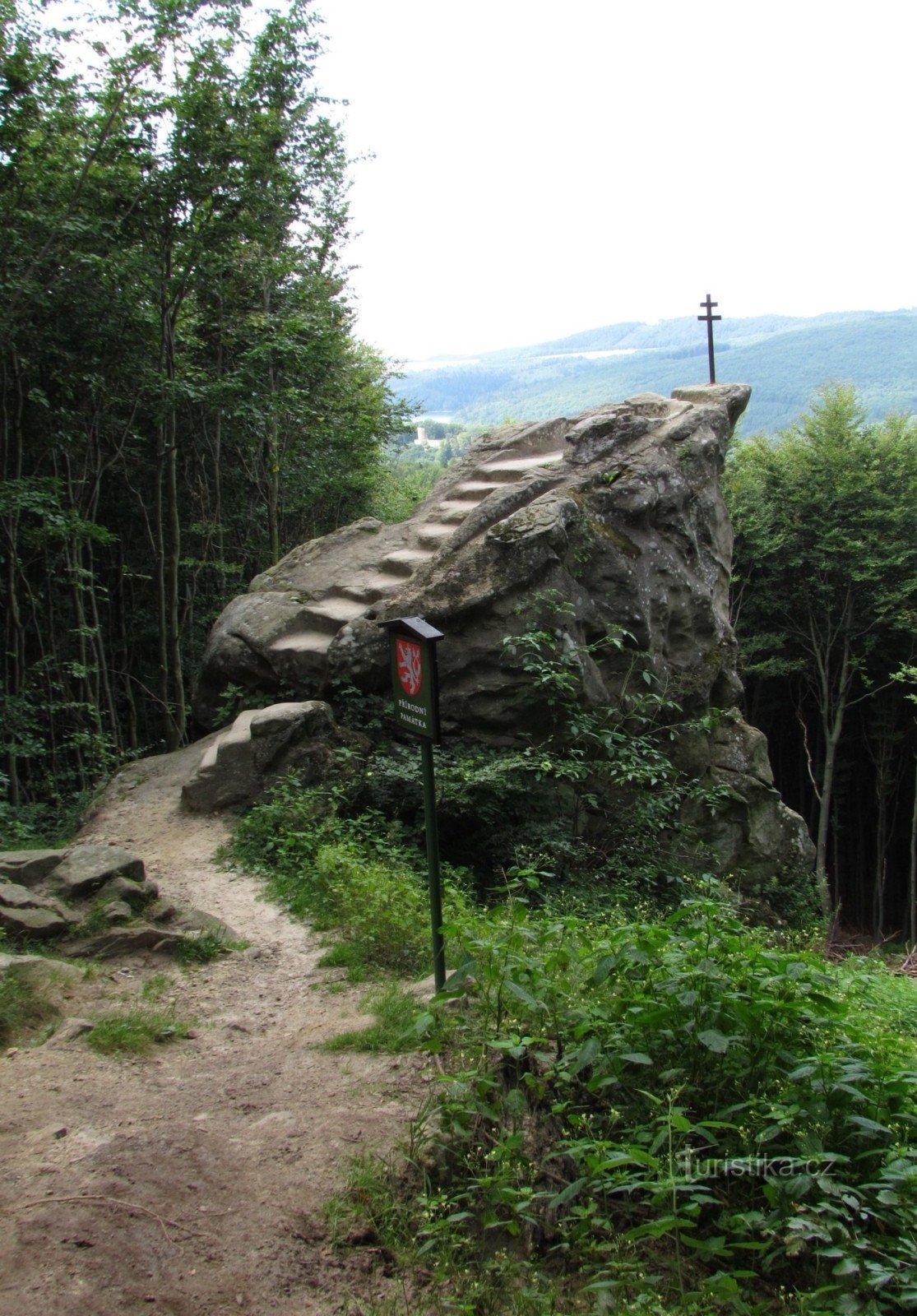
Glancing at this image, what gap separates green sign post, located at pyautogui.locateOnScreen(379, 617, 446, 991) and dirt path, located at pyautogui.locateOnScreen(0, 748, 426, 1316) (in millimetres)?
611

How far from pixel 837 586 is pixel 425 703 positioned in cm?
1594

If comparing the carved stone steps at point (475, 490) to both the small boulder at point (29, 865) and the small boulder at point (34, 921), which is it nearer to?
the small boulder at point (29, 865)

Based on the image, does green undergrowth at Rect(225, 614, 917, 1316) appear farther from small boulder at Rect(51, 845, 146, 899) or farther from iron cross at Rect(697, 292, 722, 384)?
iron cross at Rect(697, 292, 722, 384)

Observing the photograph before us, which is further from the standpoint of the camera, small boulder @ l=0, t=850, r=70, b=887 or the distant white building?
the distant white building

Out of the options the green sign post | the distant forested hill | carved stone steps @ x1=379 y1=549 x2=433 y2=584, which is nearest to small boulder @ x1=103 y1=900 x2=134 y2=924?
the green sign post

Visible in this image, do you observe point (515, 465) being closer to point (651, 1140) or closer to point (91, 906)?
point (91, 906)

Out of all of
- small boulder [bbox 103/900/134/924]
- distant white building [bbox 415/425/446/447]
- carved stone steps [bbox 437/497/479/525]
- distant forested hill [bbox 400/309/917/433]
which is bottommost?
small boulder [bbox 103/900/134/924]

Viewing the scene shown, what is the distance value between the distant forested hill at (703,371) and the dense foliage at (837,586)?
88.3ft

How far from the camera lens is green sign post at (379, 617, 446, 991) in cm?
430

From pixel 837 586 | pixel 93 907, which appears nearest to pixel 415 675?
pixel 93 907

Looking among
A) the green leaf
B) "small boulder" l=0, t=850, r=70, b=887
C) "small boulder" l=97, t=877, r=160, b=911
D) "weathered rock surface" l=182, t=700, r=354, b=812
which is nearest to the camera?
the green leaf

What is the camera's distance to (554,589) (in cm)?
865

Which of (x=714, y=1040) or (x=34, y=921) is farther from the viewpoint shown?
(x=34, y=921)

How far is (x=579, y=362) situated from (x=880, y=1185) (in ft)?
211
